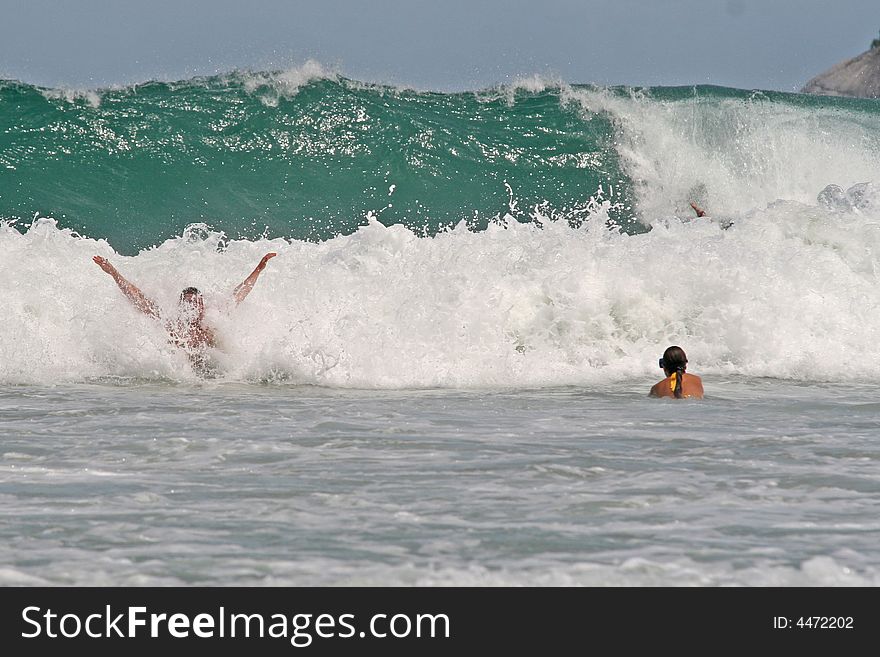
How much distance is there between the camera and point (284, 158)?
1700 cm

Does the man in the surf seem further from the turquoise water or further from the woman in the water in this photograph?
the turquoise water

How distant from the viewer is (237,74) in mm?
18062

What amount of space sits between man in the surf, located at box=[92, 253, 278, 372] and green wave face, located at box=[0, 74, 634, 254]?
6.11 metres

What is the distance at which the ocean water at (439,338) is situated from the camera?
407cm

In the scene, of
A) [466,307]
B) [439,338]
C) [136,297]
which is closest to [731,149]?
[466,307]

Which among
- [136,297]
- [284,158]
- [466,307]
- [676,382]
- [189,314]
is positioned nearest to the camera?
[676,382]

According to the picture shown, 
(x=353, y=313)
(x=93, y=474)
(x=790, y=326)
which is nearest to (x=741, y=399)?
(x=790, y=326)

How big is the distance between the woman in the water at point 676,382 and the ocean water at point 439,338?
0.58ft

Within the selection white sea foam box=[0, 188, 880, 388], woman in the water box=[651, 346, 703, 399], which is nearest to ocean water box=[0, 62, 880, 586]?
white sea foam box=[0, 188, 880, 388]

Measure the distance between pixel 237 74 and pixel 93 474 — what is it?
550 inches

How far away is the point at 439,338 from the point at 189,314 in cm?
213

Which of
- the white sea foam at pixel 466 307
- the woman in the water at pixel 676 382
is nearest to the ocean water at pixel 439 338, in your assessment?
the white sea foam at pixel 466 307

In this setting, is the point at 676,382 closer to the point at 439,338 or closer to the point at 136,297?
the point at 439,338

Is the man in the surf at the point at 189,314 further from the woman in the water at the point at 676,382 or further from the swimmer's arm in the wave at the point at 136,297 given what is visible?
the woman in the water at the point at 676,382
